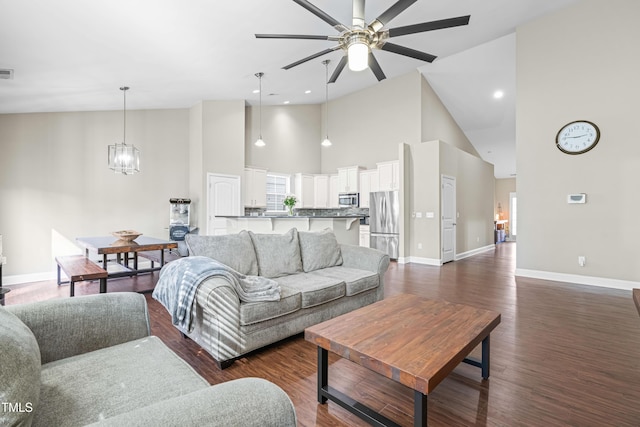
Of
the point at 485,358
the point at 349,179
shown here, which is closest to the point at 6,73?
the point at 485,358

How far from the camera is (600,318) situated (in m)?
3.15

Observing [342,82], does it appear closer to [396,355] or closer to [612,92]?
[612,92]

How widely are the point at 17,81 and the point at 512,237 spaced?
1472cm

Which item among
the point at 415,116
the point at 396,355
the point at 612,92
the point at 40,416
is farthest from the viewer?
the point at 415,116

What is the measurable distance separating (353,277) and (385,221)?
4263mm

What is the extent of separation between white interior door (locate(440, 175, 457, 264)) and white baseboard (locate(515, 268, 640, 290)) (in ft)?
5.29

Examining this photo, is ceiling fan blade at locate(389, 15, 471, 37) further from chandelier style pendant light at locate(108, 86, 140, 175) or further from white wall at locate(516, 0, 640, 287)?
chandelier style pendant light at locate(108, 86, 140, 175)

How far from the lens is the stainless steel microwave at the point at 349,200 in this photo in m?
8.02

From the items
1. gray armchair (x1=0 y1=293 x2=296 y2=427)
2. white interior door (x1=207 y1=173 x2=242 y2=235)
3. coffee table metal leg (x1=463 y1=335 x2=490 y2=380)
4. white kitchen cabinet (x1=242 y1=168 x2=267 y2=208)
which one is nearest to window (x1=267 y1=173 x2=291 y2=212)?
white kitchen cabinet (x1=242 y1=168 x2=267 y2=208)

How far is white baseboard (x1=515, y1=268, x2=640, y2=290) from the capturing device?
4.29 meters

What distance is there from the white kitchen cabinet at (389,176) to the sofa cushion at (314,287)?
466 centimetres

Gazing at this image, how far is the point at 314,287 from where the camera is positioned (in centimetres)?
262

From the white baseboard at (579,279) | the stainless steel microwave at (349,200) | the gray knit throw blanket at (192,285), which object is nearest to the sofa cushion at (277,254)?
the gray knit throw blanket at (192,285)

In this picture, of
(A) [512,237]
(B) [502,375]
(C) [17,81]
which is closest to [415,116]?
(B) [502,375]
